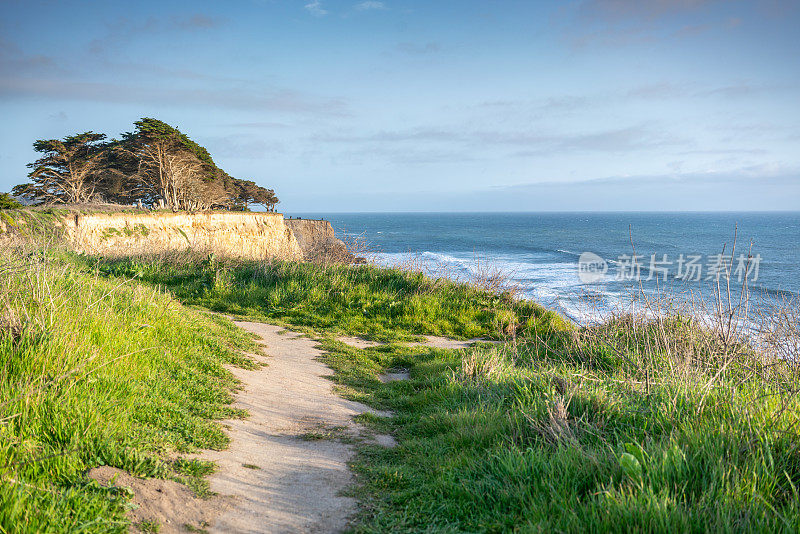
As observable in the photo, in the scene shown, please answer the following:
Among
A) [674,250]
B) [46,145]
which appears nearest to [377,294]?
[46,145]

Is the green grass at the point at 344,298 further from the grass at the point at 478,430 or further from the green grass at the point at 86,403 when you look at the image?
the green grass at the point at 86,403

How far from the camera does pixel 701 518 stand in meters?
2.33

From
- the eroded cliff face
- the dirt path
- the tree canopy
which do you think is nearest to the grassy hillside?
the dirt path

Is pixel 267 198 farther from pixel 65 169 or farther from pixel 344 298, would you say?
pixel 344 298

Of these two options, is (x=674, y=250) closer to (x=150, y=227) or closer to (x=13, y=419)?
(x=150, y=227)

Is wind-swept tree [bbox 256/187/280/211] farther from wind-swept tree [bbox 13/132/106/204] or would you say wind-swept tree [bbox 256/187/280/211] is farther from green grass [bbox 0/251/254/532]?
green grass [bbox 0/251/254/532]

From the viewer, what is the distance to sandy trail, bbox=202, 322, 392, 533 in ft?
9.64

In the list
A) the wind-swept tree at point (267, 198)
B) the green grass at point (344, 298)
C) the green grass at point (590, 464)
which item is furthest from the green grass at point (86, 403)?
the wind-swept tree at point (267, 198)

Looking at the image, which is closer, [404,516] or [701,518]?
[701,518]

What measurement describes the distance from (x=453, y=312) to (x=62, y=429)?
27.3 feet

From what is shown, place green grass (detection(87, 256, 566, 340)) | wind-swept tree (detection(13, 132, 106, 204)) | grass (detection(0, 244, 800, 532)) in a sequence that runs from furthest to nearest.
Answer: wind-swept tree (detection(13, 132, 106, 204))
green grass (detection(87, 256, 566, 340))
grass (detection(0, 244, 800, 532))

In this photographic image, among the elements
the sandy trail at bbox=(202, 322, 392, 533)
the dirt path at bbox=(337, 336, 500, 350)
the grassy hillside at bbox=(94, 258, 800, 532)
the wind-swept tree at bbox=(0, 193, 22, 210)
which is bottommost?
the dirt path at bbox=(337, 336, 500, 350)

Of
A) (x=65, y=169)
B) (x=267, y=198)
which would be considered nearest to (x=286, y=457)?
(x=65, y=169)

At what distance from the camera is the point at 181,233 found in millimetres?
26906
